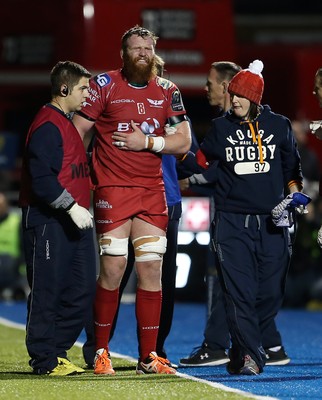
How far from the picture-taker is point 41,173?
333 inches

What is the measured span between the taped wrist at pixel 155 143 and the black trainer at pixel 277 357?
1838 millimetres

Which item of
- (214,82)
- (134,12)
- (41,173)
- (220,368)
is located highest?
(134,12)

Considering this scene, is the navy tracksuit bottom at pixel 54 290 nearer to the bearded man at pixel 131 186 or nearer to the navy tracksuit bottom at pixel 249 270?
the bearded man at pixel 131 186

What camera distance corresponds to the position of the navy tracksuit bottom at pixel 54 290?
8.59 m

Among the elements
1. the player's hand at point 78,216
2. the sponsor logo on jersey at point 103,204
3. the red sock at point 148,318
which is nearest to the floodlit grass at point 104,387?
the red sock at point 148,318

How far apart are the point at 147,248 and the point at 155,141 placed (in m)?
0.64

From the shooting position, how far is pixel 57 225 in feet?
28.3

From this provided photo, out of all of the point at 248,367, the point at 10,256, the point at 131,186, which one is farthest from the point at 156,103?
the point at 10,256

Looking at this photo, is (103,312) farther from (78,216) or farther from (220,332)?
(220,332)

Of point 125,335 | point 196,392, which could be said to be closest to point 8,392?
point 196,392

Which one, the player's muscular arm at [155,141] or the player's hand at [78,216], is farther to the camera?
the player's muscular arm at [155,141]

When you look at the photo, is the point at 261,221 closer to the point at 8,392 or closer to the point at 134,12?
the point at 8,392

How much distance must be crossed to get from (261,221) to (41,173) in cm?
145

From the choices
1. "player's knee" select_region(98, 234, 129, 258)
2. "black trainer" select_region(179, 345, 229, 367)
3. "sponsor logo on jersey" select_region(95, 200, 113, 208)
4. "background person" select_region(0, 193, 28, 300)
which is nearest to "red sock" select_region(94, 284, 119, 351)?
"player's knee" select_region(98, 234, 129, 258)
